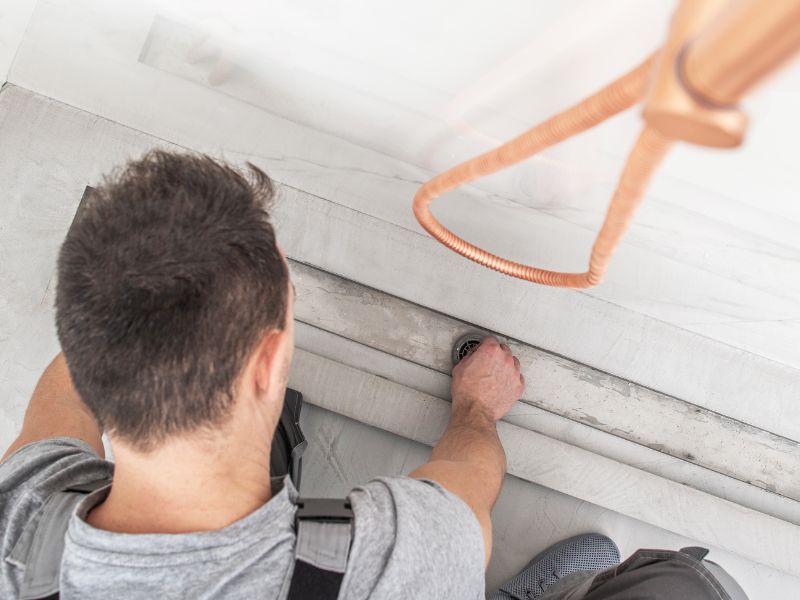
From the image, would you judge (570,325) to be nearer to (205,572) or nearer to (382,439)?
(382,439)

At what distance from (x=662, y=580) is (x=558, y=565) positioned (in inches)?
13.4

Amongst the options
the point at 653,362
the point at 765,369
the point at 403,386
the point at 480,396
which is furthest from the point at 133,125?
the point at 765,369

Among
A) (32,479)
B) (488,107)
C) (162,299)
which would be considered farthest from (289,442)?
(488,107)

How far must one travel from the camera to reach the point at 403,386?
1357mm

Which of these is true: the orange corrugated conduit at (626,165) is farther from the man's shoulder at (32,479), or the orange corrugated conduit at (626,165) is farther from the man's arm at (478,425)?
the man's shoulder at (32,479)

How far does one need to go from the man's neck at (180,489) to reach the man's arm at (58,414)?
31 cm

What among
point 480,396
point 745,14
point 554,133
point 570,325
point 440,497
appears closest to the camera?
point 745,14

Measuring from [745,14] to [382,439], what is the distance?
3.85 ft

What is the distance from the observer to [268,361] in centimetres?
80

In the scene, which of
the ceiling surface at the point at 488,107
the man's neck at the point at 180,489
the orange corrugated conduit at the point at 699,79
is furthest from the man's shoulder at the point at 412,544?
the ceiling surface at the point at 488,107

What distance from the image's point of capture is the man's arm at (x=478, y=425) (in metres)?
1.13

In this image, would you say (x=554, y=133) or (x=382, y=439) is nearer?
(x=554, y=133)

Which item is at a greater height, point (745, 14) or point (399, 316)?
point (745, 14)

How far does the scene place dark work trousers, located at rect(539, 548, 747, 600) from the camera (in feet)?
3.54
